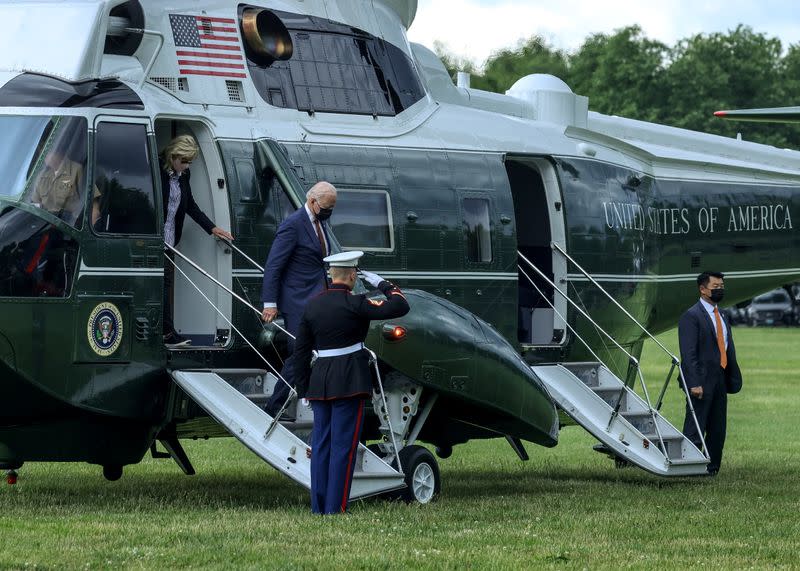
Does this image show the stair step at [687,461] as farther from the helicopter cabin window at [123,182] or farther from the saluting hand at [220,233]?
the helicopter cabin window at [123,182]

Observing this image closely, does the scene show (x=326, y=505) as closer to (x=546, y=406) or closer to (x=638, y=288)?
(x=546, y=406)

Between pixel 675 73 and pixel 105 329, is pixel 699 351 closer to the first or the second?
pixel 105 329

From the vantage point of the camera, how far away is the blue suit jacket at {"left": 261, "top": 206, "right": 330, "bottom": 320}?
11.5m

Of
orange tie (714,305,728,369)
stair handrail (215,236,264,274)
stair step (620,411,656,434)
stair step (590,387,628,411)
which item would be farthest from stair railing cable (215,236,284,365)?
orange tie (714,305,728,369)

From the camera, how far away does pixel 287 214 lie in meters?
12.2

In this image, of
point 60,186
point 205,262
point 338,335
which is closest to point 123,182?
point 60,186

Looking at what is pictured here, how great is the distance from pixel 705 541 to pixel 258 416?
11.0ft

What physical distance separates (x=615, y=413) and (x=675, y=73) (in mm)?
68742

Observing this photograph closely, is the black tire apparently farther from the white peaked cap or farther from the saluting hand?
the saluting hand

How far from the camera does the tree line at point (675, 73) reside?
77750 mm

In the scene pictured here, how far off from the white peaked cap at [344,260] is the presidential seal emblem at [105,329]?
158 centimetres

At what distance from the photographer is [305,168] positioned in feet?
40.8

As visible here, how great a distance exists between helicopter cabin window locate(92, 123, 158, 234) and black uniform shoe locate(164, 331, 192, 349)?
32.9 inches

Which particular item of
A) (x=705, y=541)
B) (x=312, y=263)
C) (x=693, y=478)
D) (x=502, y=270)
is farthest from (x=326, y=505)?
(x=693, y=478)
